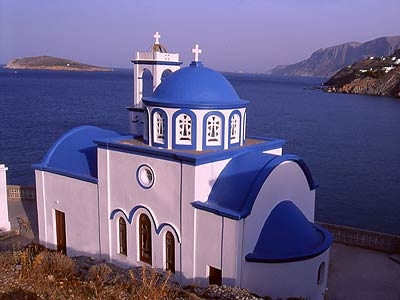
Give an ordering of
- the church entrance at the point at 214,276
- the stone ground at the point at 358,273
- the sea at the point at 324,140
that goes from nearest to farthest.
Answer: the church entrance at the point at 214,276, the stone ground at the point at 358,273, the sea at the point at 324,140

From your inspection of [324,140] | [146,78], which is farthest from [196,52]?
[146,78]

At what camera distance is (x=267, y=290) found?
10.1 meters

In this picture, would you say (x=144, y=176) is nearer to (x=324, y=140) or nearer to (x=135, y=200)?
(x=135, y=200)

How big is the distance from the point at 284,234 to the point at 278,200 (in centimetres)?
88

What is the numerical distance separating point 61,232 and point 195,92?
620cm

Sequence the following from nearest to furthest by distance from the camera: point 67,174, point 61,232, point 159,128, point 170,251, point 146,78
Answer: point 170,251
point 159,128
point 67,174
point 61,232
point 146,78

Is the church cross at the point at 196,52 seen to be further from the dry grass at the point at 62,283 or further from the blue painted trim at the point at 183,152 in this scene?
the dry grass at the point at 62,283

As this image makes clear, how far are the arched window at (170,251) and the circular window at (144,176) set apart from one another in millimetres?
1272

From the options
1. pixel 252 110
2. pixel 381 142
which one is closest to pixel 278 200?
pixel 381 142

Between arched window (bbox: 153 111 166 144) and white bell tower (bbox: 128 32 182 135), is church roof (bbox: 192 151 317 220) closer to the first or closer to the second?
arched window (bbox: 153 111 166 144)

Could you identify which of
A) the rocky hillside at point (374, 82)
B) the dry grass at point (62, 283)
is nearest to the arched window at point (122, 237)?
the dry grass at point (62, 283)

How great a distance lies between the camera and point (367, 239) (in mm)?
14367

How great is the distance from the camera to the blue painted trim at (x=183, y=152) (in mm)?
10102

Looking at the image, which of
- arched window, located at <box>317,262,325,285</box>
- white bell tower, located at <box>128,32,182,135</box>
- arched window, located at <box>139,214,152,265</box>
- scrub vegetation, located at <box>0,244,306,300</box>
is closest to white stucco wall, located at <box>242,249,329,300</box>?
arched window, located at <box>317,262,325,285</box>
